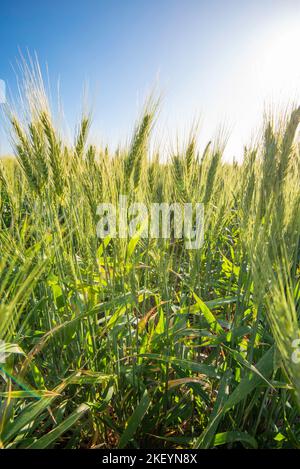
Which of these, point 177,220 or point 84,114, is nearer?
point 177,220

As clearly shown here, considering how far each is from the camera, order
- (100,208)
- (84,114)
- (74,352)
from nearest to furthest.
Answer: (100,208) < (74,352) < (84,114)

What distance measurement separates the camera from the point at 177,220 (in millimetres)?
1256

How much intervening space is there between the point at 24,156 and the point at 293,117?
98cm

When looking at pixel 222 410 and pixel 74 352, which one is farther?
pixel 74 352

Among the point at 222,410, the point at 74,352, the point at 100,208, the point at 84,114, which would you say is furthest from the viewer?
the point at 84,114

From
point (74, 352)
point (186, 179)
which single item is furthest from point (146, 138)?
point (74, 352)

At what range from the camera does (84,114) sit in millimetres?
1418

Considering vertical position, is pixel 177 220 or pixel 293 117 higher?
pixel 293 117

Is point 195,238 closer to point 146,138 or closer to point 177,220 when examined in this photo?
point 177,220
